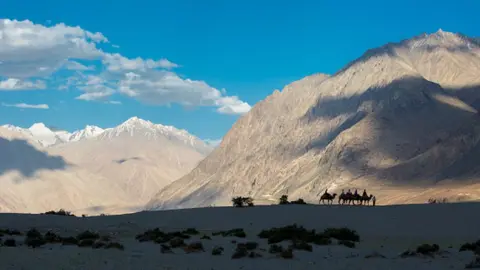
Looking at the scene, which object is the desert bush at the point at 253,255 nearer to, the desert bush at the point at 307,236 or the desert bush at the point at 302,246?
the desert bush at the point at 302,246

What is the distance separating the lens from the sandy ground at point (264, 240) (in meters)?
15.8

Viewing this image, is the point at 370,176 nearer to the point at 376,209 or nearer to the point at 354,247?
the point at 376,209

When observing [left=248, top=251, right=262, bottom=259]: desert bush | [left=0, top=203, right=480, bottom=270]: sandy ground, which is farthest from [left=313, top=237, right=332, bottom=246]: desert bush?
[left=248, top=251, right=262, bottom=259]: desert bush

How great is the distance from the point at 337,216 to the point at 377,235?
484 centimetres

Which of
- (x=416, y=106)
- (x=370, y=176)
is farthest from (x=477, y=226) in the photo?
(x=416, y=106)

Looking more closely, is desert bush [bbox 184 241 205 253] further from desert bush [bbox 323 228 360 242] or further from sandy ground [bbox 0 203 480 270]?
desert bush [bbox 323 228 360 242]

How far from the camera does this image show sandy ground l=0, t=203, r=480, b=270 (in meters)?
15.8

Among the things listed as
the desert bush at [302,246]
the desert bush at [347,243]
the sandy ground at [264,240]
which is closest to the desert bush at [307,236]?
the desert bush at [347,243]

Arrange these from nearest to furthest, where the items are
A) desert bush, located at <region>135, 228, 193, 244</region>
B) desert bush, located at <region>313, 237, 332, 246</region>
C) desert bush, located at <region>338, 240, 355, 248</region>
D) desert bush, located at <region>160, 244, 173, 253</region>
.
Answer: desert bush, located at <region>160, 244, 173, 253</region> < desert bush, located at <region>338, 240, 355, 248</region> < desert bush, located at <region>313, 237, 332, 246</region> < desert bush, located at <region>135, 228, 193, 244</region>

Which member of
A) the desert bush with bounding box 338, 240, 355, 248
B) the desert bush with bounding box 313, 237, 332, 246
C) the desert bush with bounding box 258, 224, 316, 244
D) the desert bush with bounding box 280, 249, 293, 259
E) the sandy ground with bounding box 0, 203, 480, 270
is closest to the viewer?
the sandy ground with bounding box 0, 203, 480, 270

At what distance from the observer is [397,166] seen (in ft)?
509

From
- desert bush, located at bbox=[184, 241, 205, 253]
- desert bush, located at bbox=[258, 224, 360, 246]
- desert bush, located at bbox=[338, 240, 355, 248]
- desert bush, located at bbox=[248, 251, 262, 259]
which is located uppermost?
desert bush, located at bbox=[258, 224, 360, 246]

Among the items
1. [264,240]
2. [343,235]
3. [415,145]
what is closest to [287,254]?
[264,240]

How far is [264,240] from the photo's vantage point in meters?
22.1
